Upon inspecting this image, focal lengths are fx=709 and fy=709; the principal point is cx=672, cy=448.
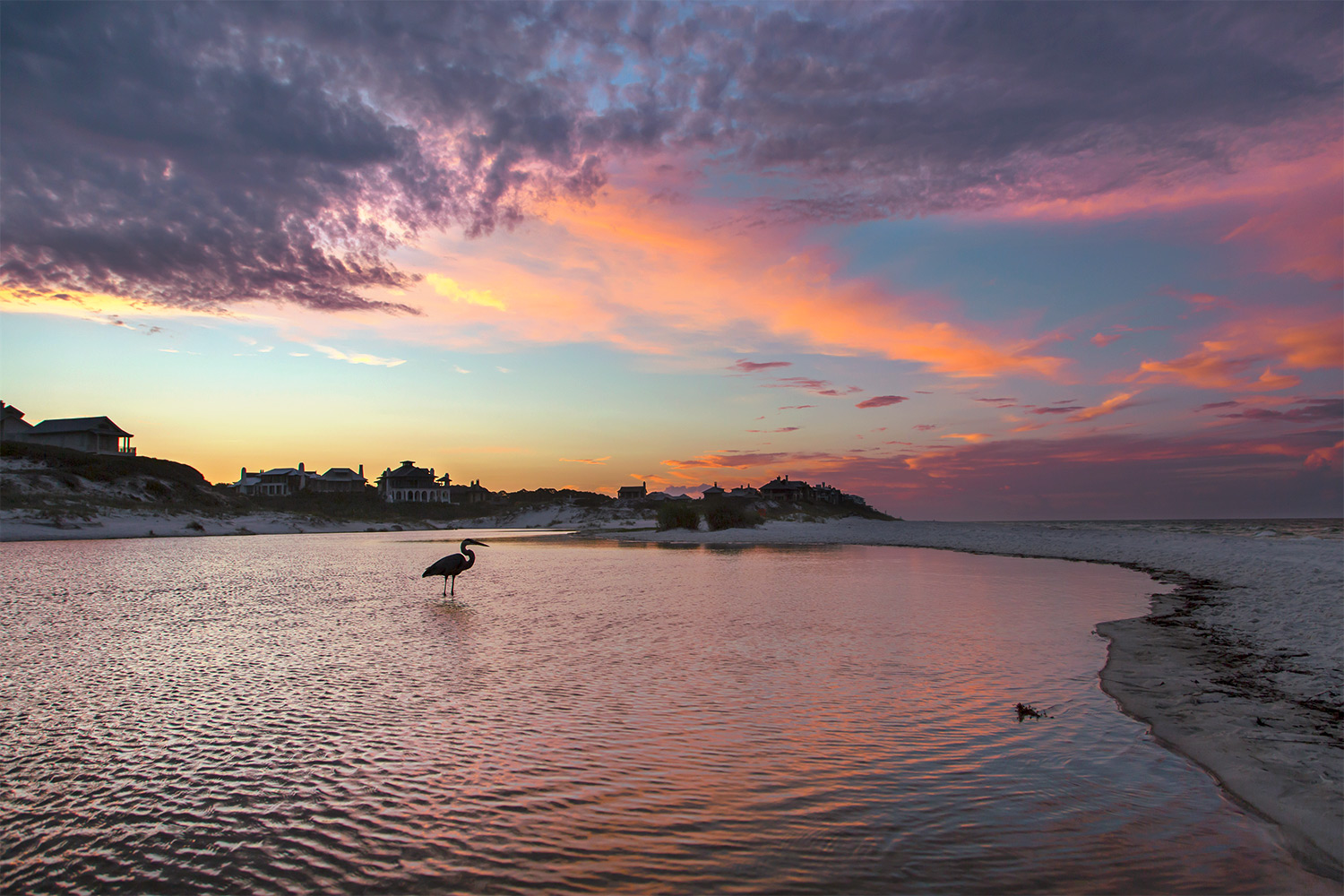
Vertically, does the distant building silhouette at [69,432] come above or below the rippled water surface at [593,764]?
above

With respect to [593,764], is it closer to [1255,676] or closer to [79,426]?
[1255,676]

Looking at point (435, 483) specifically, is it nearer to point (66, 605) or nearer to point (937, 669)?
point (66, 605)

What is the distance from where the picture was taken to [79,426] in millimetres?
80688

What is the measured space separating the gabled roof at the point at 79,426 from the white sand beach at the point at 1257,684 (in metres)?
101

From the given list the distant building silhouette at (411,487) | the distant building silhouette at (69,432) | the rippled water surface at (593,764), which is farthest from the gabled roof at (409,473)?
the rippled water surface at (593,764)

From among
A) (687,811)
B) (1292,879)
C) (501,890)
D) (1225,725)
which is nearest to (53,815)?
(501,890)

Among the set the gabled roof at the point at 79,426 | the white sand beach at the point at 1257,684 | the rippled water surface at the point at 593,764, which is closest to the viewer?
the rippled water surface at the point at 593,764

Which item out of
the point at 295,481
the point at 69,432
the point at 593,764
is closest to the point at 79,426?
the point at 69,432

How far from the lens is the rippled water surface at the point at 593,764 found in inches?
177

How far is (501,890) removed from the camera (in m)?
4.21

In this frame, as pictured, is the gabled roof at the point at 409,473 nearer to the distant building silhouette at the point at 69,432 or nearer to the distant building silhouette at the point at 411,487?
the distant building silhouette at the point at 411,487

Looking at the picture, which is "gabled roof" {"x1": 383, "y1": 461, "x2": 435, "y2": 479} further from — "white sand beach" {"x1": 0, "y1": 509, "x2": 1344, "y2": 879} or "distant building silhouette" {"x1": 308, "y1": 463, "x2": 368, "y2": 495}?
"white sand beach" {"x1": 0, "y1": 509, "x2": 1344, "y2": 879}

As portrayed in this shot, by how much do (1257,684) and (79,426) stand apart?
104m

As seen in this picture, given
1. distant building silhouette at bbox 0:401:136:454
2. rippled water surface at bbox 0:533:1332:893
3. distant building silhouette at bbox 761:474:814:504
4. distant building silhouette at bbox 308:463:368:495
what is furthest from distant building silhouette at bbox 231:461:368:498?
rippled water surface at bbox 0:533:1332:893
